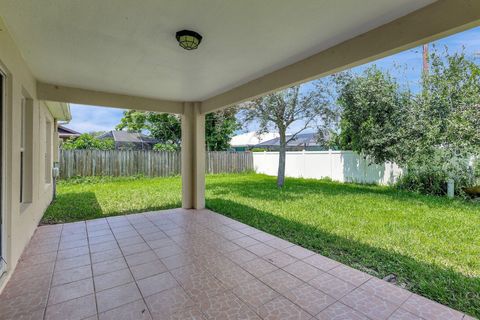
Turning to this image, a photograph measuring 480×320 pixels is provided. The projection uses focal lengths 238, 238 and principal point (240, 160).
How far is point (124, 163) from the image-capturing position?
10.1 m

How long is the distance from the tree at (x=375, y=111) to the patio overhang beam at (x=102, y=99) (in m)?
5.83

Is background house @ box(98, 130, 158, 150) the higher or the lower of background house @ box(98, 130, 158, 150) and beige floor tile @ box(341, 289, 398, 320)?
the higher

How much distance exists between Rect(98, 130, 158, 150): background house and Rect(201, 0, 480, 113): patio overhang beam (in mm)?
15257

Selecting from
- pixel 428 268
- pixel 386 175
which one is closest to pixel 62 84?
pixel 428 268

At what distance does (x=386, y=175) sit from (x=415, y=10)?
25.4ft

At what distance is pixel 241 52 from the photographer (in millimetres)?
2791

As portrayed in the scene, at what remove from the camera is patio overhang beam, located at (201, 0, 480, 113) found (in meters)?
1.79

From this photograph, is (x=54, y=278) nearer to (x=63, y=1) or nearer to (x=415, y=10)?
(x=63, y=1)

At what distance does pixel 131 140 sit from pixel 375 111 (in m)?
15.6

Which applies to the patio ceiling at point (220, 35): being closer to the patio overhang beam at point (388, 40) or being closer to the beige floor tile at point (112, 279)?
the patio overhang beam at point (388, 40)

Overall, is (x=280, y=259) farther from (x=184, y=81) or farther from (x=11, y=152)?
(x=11, y=152)

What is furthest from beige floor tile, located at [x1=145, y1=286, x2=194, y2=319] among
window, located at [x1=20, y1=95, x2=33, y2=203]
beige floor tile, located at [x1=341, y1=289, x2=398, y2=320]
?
window, located at [x1=20, y1=95, x2=33, y2=203]

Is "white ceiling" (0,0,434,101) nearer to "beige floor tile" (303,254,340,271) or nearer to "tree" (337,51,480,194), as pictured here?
"beige floor tile" (303,254,340,271)

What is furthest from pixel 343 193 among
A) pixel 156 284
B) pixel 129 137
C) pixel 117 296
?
pixel 129 137
